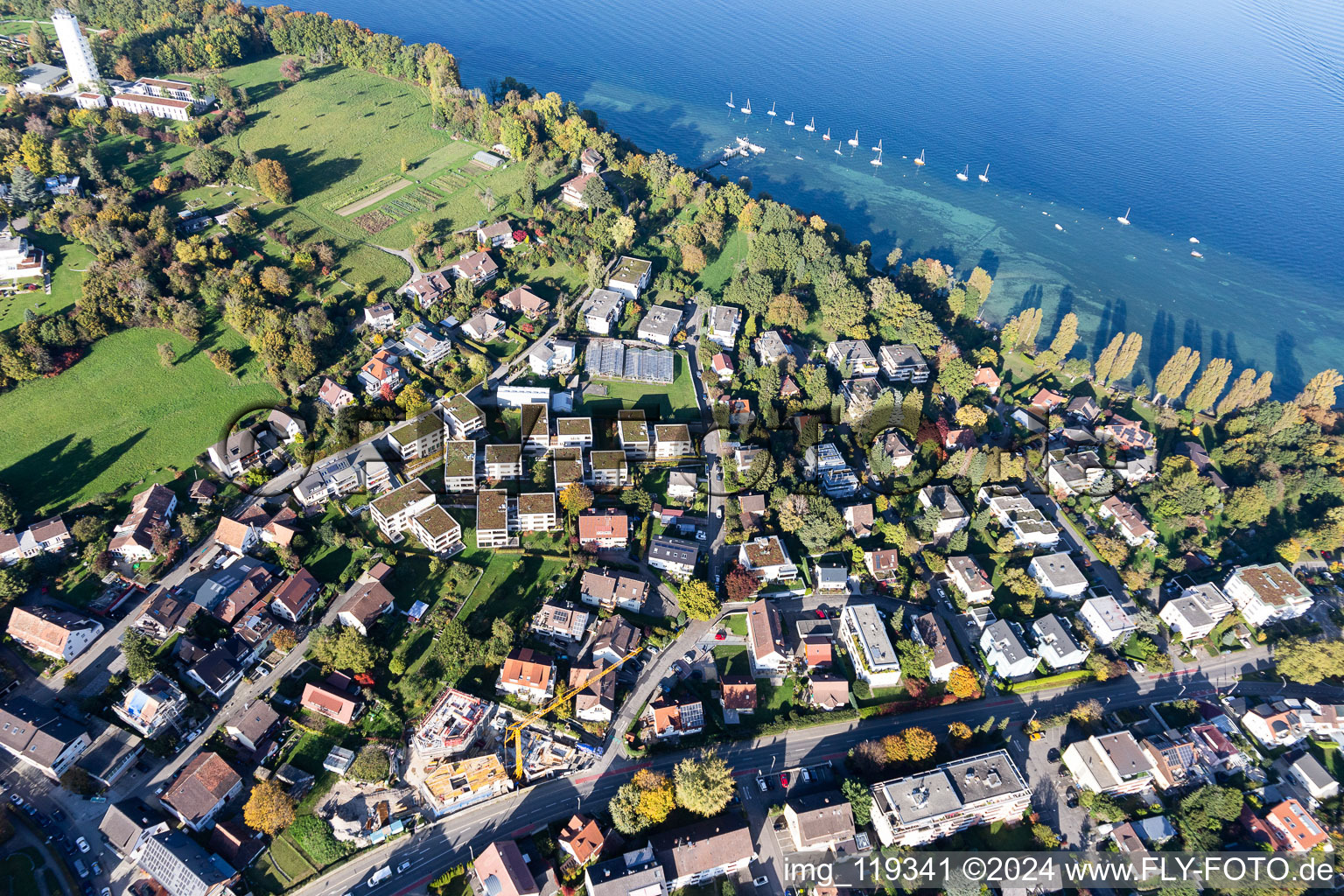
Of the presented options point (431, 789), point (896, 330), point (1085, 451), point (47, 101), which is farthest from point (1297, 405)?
point (47, 101)

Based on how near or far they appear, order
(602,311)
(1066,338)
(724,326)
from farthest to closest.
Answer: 1. (1066,338)
2. (724,326)
3. (602,311)

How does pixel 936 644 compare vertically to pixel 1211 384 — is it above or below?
below

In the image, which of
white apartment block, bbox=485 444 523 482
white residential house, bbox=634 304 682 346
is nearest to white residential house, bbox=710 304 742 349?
white residential house, bbox=634 304 682 346

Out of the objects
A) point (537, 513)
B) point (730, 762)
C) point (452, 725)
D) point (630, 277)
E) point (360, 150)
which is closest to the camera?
point (452, 725)

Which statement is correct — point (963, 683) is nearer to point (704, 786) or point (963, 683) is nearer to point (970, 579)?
point (970, 579)

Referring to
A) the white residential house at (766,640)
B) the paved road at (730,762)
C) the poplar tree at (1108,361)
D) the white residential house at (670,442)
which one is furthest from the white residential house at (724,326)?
the paved road at (730,762)

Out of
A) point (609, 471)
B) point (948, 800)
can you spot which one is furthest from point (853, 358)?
point (948, 800)

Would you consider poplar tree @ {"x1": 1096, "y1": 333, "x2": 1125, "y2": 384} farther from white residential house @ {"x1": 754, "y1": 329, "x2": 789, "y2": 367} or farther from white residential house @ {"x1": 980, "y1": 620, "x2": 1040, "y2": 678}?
white residential house @ {"x1": 980, "y1": 620, "x2": 1040, "y2": 678}
